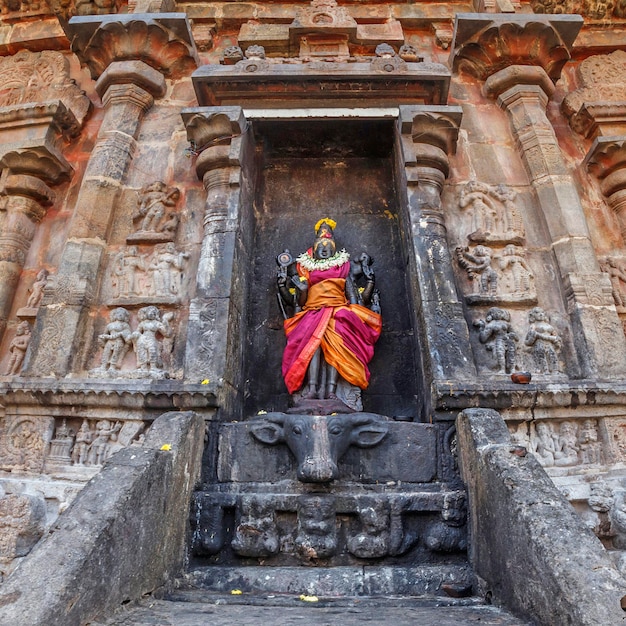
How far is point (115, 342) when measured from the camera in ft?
18.1

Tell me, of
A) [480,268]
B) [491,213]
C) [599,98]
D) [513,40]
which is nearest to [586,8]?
[599,98]

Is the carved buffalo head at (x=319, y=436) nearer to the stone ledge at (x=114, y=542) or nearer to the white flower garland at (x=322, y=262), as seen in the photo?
the stone ledge at (x=114, y=542)

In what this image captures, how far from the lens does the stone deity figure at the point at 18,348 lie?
604 centimetres

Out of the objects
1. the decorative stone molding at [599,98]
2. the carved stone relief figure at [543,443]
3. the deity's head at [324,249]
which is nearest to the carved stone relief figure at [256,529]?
the carved stone relief figure at [543,443]

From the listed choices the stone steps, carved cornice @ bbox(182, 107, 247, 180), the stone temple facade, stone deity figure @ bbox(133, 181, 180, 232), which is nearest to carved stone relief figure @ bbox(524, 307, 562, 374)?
the stone temple facade

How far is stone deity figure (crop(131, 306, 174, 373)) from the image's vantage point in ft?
17.7

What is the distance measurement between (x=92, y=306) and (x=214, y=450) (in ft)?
8.04

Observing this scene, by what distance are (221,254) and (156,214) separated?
127 cm

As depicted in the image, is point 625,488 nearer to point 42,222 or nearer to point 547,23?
point 547,23

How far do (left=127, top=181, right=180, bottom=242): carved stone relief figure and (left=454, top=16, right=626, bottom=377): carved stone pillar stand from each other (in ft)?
15.0

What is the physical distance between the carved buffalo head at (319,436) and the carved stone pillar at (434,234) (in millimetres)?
881

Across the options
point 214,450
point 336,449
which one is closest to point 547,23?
point 336,449

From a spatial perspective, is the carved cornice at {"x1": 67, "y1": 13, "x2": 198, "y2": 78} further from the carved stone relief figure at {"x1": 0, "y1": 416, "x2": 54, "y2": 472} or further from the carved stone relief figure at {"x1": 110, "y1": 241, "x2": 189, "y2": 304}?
the carved stone relief figure at {"x1": 0, "y1": 416, "x2": 54, "y2": 472}

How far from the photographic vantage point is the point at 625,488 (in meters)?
4.55
